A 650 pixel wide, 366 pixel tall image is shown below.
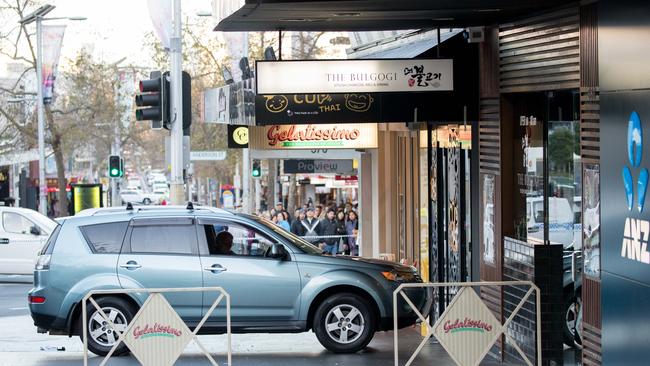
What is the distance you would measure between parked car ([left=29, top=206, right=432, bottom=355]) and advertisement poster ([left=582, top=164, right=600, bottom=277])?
355 cm

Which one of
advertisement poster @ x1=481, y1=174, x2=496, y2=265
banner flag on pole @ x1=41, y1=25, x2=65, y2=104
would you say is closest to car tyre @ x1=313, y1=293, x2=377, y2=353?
advertisement poster @ x1=481, y1=174, x2=496, y2=265

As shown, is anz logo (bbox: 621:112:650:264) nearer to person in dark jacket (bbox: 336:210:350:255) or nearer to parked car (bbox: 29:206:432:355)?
parked car (bbox: 29:206:432:355)

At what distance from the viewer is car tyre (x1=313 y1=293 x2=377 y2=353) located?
546 inches

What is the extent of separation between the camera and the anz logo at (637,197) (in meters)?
8.57

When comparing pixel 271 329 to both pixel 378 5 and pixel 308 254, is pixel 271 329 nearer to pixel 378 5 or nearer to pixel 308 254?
pixel 308 254

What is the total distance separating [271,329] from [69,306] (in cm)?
237

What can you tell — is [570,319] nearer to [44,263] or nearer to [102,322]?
A: [102,322]

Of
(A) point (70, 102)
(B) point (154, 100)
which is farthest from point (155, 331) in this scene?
(A) point (70, 102)

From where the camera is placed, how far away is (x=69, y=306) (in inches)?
540

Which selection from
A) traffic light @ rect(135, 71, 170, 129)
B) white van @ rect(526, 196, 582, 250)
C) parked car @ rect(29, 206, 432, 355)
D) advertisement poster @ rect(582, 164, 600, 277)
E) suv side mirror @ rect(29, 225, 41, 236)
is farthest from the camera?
suv side mirror @ rect(29, 225, 41, 236)

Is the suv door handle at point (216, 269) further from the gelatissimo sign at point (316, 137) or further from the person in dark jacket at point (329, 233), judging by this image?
the person in dark jacket at point (329, 233)

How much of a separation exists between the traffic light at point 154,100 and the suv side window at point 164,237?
6341 millimetres

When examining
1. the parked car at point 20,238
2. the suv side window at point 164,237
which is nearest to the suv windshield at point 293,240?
the suv side window at point 164,237

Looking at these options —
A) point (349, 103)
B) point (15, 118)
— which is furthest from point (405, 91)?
point (15, 118)
